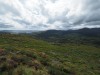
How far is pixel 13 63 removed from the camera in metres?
14.4

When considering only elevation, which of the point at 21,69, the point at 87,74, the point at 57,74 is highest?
the point at 21,69

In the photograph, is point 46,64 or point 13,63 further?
point 46,64

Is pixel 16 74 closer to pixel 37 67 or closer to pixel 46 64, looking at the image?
pixel 37 67

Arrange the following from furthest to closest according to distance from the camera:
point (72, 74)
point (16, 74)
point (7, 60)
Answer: point (72, 74), point (7, 60), point (16, 74)

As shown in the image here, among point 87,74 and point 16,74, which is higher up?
point 16,74

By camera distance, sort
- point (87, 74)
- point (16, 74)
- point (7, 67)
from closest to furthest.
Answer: point (16, 74) → point (7, 67) → point (87, 74)

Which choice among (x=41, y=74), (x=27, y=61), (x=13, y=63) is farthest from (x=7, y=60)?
(x=41, y=74)

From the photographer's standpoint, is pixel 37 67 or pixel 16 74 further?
pixel 37 67

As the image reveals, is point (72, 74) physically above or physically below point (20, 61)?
below

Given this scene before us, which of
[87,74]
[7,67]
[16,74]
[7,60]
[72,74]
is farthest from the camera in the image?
[87,74]

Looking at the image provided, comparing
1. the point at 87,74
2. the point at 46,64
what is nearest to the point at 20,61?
the point at 46,64

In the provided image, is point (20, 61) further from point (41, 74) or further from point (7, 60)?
point (41, 74)

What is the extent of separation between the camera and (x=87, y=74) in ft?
60.5

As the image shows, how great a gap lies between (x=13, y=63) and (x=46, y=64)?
12.6 feet
